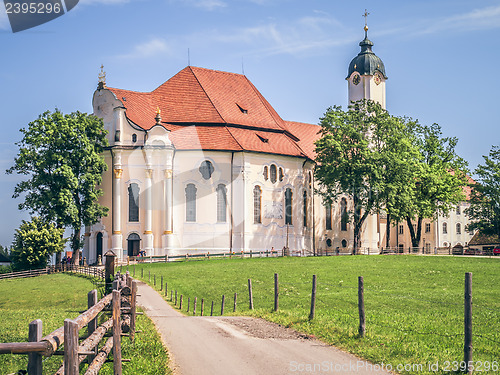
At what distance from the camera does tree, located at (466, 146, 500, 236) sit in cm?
7000

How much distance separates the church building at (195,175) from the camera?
197 feet

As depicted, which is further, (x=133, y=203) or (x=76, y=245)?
(x=133, y=203)

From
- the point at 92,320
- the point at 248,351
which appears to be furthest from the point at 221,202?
the point at 92,320

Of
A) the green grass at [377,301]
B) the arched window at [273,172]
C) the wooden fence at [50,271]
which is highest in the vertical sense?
the arched window at [273,172]

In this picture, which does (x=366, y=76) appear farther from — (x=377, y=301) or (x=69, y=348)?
(x=69, y=348)

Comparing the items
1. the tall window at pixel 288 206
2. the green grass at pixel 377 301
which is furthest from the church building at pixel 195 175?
the green grass at pixel 377 301

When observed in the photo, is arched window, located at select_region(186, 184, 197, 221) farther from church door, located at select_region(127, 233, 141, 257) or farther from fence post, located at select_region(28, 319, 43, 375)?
fence post, located at select_region(28, 319, 43, 375)

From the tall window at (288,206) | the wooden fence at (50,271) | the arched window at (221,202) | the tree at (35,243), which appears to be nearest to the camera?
the wooden fence at (50,271)

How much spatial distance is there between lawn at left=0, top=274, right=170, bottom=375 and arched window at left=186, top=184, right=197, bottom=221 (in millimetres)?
17710

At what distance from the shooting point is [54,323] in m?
18.7

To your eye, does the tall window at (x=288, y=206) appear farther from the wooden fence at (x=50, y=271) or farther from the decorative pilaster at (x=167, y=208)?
the wooden fence at (x=50, y=271)

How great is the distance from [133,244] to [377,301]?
38563 millimetres

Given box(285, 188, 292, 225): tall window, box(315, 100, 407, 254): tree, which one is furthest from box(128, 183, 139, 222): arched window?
box(315, 100, 407, 254): tree

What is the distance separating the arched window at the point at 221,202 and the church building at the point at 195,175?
0.10 meters
